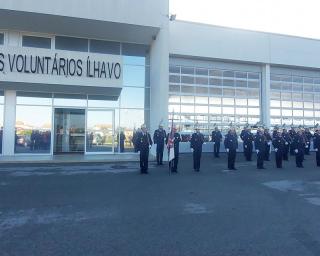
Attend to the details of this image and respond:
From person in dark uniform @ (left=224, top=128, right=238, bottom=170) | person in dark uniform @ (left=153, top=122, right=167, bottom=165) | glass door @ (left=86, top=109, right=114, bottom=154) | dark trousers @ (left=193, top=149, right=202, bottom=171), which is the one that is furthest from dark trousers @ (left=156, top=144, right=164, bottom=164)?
glass door @ (left=86, top=109, right=114, bottom=154)

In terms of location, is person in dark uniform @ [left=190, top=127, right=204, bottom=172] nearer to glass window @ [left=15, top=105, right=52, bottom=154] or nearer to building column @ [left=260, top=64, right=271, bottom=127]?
glass window @ [left=15, top=105, right=52, bottom=154]

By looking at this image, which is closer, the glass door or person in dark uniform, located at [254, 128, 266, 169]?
person in dark uniform, located at [254, 128, 266, 169]

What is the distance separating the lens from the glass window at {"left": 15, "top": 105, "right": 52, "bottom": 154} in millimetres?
17859

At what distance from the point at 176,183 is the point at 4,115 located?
38.0 feet

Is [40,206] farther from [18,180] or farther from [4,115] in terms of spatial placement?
[4,115]

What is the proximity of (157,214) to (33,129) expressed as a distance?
43.9 ft

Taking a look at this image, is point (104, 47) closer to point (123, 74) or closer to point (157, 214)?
point (123, 74)

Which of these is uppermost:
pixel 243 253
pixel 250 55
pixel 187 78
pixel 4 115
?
pixel 250 55

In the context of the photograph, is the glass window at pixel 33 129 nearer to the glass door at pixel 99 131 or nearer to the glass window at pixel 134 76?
the glass door at pixel 99 131

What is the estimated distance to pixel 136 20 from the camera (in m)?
16.9

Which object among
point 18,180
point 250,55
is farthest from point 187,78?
point 18,180

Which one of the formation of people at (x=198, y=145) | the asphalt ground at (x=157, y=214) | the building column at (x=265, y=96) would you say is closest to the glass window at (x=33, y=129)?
the asphalt ground at (x=157, y=214)

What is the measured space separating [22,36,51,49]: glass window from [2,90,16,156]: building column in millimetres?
2785

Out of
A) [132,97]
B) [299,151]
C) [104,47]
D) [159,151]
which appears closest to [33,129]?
[132,97]
